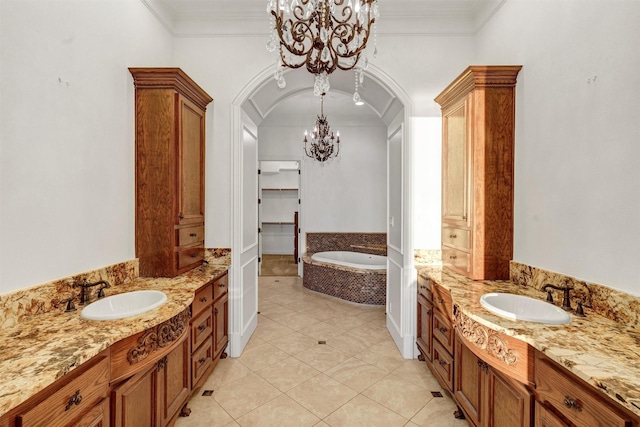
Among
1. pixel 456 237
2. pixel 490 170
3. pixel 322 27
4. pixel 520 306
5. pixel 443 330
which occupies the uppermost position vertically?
pixel 322 27

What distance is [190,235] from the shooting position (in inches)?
104

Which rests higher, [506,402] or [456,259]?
[456,259]

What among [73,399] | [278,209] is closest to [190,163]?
[73,399]

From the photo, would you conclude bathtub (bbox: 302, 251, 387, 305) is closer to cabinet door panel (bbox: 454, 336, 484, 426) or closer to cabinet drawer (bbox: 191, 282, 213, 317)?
cabinet door panel (bbox: 454, 336, 484, 426)

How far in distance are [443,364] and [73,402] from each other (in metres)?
2.25

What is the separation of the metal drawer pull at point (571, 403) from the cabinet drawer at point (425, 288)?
1.38 metres

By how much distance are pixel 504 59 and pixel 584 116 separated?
3.46 feet

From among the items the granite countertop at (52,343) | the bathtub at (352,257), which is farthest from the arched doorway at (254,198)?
the bathtub at (352,257)

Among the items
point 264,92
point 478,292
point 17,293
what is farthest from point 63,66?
point 478,292

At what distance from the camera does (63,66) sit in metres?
1.74

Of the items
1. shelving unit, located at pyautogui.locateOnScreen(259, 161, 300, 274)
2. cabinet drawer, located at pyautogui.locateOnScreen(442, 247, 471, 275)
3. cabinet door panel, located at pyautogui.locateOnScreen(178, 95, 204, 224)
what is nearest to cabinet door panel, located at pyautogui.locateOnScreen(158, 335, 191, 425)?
cabinet door panel, located at pyautogui.locateOnScreen(178, 95, 204, 224)

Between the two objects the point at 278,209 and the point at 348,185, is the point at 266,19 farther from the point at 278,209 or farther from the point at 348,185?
the point at 278,209

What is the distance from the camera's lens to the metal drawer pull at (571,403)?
1.08 metres

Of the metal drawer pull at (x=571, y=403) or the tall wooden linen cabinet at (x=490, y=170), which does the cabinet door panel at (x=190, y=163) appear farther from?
the metal drawer pull at (x=571, y=403)
